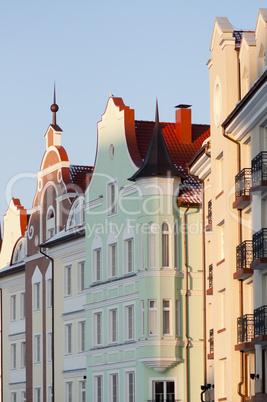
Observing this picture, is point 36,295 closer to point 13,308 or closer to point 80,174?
point 13,308

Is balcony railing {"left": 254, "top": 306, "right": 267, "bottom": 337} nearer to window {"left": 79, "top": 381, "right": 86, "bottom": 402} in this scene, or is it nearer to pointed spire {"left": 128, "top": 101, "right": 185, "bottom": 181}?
pointed spire {"left": 128, "top": 101, "right": 185, "bottom": 181}

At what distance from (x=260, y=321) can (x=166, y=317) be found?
14.9m

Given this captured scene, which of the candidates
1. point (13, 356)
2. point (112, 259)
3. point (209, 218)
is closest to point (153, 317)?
point (112, 259)

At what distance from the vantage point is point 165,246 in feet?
167

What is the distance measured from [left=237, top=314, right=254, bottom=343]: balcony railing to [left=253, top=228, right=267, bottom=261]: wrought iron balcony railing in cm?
261

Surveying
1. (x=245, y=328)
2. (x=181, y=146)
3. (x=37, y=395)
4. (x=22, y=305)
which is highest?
(x=181, y=146)

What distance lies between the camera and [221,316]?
138 feet

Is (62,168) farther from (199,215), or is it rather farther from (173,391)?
(173,391)

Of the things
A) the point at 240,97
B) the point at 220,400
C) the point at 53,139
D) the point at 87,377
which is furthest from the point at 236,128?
the point at 53,139

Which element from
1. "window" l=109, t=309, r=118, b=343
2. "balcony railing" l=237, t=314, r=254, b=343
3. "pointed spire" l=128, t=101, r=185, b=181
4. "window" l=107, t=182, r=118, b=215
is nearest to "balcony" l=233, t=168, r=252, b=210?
"balcony railing" l=237, t=314, r=254, b=343

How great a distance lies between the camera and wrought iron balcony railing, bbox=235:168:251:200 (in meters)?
37.9

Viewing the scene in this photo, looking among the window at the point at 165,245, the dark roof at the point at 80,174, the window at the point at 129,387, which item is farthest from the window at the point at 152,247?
the dark roof at the point at 80,174

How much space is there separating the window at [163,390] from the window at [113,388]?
3.47 m

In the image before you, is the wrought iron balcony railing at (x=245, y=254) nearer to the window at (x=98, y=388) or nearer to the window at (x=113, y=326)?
the window at (x=113, y=326)
